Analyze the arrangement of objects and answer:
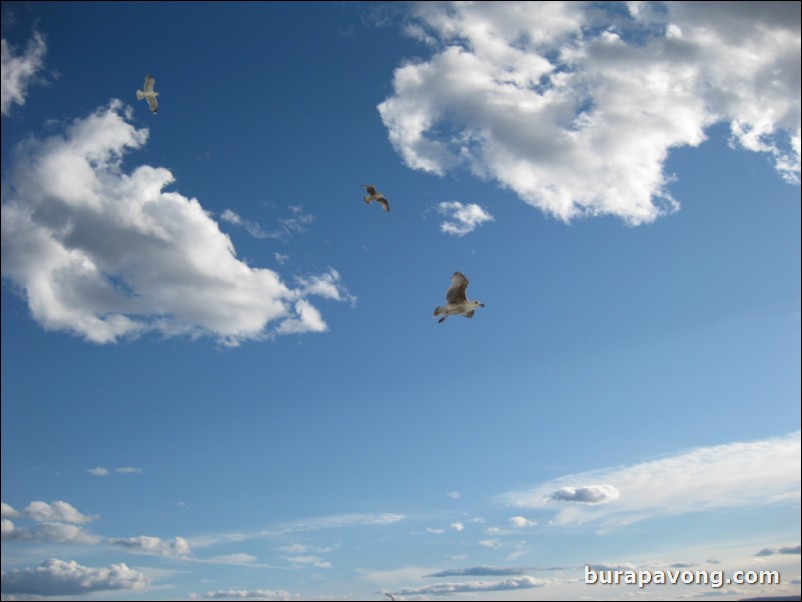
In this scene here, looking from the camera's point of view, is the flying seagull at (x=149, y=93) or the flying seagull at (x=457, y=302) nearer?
the flying seagull at (x=457, y=302)

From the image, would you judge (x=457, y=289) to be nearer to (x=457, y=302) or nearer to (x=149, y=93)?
(x=457, y=302)

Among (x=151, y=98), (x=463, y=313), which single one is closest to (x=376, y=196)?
(x=463, y=313)

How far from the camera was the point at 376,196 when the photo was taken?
188ft

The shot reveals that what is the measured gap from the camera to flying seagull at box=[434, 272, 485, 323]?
48159mm

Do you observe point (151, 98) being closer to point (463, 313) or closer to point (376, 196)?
point (376, 196)

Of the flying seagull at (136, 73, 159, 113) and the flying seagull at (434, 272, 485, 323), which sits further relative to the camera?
the flying seagull at (136, 73, 159, 113)

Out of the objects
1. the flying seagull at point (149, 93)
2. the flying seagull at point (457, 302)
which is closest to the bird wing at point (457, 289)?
the flying seagull at point (457, 302)

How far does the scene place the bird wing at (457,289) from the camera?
48031 mm

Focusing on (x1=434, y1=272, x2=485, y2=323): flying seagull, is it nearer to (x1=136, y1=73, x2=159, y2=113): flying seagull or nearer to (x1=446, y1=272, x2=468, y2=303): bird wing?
(x1=446, y1=272, x2=468, y2=303): bird wing

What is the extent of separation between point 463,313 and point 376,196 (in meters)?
13.8

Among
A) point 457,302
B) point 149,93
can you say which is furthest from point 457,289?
point 149,93

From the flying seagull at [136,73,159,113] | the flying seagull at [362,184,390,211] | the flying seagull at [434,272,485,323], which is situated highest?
the flying seagull at [136,73,159,113]

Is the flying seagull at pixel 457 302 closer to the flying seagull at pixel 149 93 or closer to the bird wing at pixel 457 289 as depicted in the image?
the bird wing at pixel 457 289

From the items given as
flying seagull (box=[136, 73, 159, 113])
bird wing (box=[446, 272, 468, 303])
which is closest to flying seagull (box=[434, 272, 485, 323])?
bird wing (box=[446, 272, 468, 303])
